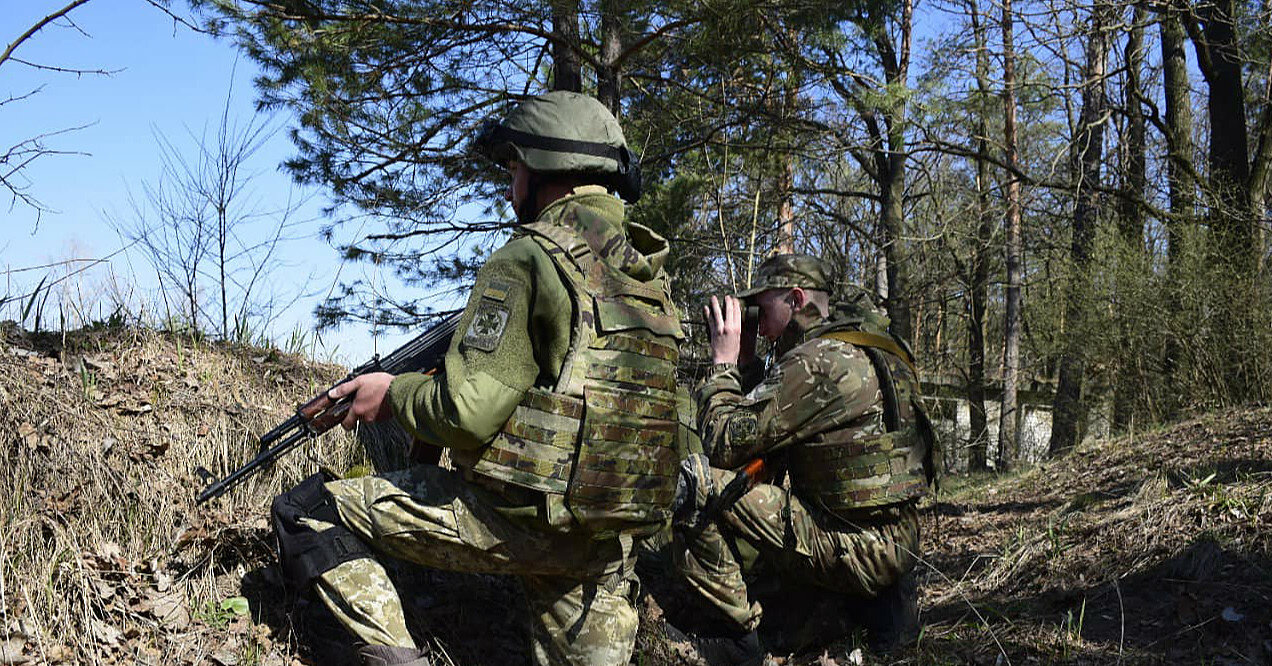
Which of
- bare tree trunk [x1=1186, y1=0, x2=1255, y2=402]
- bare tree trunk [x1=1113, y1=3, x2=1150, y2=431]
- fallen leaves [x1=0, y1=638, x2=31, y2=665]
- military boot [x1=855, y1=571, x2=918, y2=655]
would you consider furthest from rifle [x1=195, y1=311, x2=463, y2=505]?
bare tree trunk [x1=1113, y1=3, x2=1150, y2=431]

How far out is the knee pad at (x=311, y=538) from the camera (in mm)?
2896

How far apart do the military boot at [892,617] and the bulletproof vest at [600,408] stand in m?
1.70

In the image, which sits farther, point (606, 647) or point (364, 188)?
point (364, 188)

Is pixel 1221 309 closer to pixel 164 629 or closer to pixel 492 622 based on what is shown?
pixel 492 622

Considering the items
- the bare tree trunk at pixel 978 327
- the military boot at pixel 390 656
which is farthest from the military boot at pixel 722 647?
the bare tree trunk at pixel 978 327

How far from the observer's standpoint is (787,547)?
4219mm

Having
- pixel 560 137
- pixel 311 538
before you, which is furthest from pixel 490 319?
pixel 311 538

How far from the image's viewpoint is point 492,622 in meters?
4.00

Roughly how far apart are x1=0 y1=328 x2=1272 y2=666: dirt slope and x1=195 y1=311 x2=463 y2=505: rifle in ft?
1.00

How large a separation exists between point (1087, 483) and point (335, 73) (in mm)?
6545

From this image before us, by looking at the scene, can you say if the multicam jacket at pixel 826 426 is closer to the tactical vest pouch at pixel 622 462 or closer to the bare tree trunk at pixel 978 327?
the tactical vest pouch at pixel 622 462

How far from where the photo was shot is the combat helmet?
3070mm

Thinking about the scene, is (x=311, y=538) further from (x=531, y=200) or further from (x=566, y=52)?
(x=566, y=52)

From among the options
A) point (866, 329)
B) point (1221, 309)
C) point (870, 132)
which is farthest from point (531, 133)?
point (870, 132)
